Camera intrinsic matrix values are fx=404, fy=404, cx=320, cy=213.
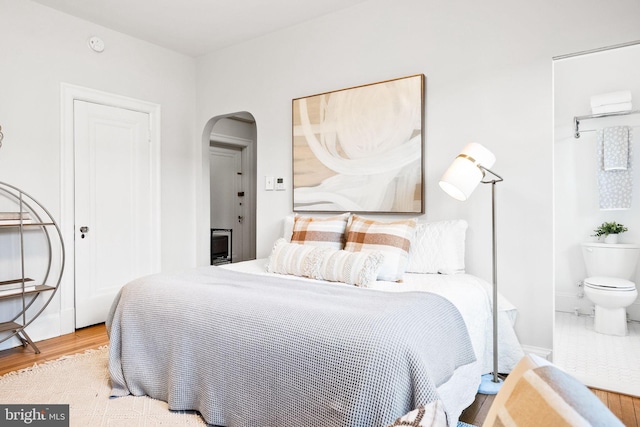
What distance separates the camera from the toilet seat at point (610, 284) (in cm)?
307

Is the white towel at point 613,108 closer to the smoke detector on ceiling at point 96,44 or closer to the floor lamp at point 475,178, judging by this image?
the floor lamp at point 475,178

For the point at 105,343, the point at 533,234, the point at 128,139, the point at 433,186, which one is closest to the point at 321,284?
the point at 433,186

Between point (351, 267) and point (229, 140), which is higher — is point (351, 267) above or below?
below

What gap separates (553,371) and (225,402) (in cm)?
151

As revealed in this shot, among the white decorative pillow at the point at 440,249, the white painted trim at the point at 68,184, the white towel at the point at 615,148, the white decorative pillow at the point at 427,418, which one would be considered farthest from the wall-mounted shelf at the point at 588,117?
the white painted trim at the point at 68,184

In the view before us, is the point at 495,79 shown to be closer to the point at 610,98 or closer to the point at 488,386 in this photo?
the point at 610,98

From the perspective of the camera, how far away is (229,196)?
6.19 metres

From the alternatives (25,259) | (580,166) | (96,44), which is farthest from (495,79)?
(25,259)

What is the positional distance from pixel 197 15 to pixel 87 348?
2.83m

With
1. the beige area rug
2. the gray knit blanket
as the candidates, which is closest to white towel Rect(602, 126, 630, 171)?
the gray knit blanket

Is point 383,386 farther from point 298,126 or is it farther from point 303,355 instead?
point 298,126

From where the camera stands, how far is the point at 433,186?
114 inches

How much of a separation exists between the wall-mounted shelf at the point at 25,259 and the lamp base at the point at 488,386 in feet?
9.97

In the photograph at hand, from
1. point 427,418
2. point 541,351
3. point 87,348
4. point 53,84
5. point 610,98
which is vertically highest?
point 53,84
